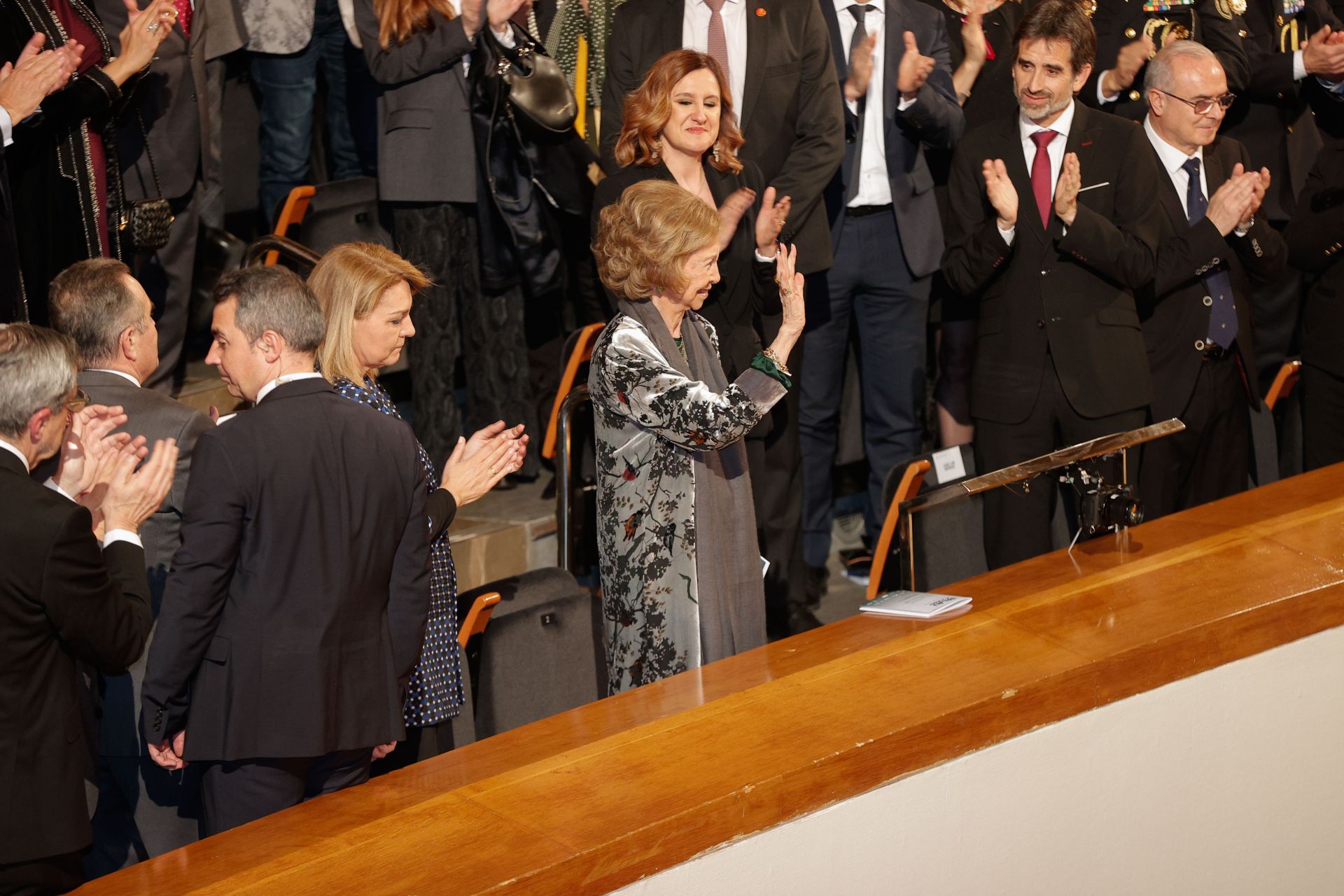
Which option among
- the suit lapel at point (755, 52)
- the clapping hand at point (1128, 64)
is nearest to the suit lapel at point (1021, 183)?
the suit lapel at point (755, 52)

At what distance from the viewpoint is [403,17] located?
447 centimetres

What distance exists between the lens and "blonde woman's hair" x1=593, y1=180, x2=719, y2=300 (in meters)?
3.29

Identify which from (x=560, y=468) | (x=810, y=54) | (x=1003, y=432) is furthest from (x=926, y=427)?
(x=560, y=468)

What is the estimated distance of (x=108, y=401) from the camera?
3016mm

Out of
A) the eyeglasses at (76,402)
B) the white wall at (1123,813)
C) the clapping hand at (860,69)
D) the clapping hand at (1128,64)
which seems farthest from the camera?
the clapping hand at (1128,64)

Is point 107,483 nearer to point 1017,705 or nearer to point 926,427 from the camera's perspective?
point 1017,705

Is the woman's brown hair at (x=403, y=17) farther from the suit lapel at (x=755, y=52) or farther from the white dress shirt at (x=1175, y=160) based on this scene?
the white dress shirt at (x=1175, y=160)

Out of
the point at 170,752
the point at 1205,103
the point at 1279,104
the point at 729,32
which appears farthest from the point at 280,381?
the point at 1279,104

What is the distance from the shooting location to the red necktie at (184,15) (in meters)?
4.41

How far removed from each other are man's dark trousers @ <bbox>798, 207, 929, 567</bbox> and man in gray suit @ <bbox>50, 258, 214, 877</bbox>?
2179mm

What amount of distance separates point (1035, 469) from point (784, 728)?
98 cm

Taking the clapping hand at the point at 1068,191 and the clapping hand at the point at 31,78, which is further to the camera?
the clapping hand at the point at 1068,191

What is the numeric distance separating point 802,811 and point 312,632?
0.95 meters

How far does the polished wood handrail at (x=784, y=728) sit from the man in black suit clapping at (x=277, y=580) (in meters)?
0.41
